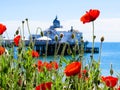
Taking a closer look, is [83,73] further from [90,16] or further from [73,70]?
[73,70]

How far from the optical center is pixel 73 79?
9.39ft

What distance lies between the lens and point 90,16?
3.20 m

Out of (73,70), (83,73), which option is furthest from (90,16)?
(73,70)

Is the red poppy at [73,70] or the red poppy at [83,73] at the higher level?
the red poppy at [73,70]

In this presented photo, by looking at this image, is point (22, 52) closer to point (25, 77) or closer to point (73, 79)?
point (25, 77)

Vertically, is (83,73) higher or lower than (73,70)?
lower

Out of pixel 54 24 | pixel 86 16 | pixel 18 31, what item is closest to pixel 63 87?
pixel 86 16

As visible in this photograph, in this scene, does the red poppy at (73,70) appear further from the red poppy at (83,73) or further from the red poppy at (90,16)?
the red poppy at (90,16)

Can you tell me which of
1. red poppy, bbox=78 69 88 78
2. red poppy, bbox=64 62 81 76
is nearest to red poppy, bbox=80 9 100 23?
red poppy, bbox=78 69 88 78

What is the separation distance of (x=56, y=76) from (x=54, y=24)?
78.5 metres

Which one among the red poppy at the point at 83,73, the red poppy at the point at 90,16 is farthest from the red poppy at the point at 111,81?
the red poppy at the point at 90,16

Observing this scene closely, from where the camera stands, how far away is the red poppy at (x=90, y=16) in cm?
317

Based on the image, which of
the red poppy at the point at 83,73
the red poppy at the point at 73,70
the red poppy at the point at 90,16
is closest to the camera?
the red poppy at the point at 73,70

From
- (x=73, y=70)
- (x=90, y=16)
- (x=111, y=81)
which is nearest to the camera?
(x=73, y=70)
